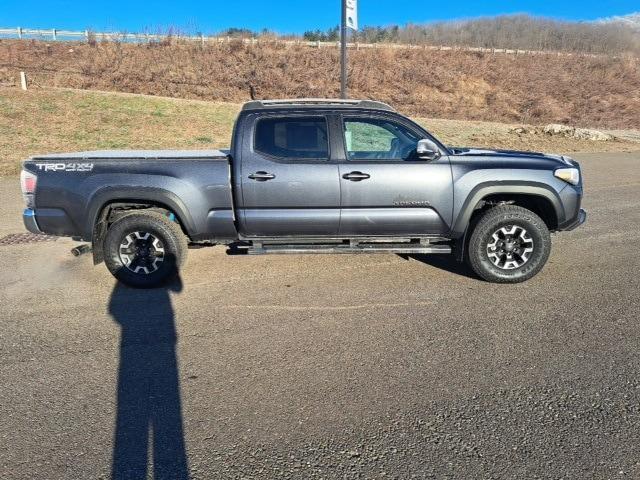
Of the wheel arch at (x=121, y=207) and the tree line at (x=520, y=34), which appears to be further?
the tree line at (x=520, y=34)

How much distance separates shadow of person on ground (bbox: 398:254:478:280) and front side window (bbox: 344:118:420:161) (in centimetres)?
137

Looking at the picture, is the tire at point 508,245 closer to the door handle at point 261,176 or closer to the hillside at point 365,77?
the door handle at point 261,176

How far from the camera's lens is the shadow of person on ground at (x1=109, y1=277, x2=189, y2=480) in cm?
257

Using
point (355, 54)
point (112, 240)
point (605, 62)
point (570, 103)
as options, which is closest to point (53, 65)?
point (355, 54)

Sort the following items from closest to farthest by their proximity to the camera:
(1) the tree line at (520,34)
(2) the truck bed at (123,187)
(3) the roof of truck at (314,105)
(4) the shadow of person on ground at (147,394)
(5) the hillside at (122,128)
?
1. (4) the shadow of person on ground at (147,394)
2. (2) the truck bed at (123,187)
3. (3) the roof of truck at (314,105)
4. (5) the hillside at (122,128)
5. (1) the tree line at (520,34)

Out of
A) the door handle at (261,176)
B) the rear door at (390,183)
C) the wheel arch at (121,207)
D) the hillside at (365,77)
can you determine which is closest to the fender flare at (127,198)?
the wheel arch at (121,207)

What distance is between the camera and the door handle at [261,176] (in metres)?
4.93

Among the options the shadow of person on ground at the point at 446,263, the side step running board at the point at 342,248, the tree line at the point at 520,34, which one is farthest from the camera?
the tree line at the point at 520,34

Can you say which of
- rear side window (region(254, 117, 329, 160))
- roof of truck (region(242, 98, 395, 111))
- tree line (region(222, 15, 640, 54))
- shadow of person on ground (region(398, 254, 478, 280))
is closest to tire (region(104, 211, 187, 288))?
rear side window (region(254, 117, 329, 160))

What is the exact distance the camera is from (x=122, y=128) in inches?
699

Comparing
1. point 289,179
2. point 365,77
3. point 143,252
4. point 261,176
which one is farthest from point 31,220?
point 365,77

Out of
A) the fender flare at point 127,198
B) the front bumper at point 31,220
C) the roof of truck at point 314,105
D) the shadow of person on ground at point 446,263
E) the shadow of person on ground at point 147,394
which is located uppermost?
the roof of truck at point 314,105

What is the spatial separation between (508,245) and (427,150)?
51.0 inches

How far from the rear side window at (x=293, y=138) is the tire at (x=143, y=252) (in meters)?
1.23
